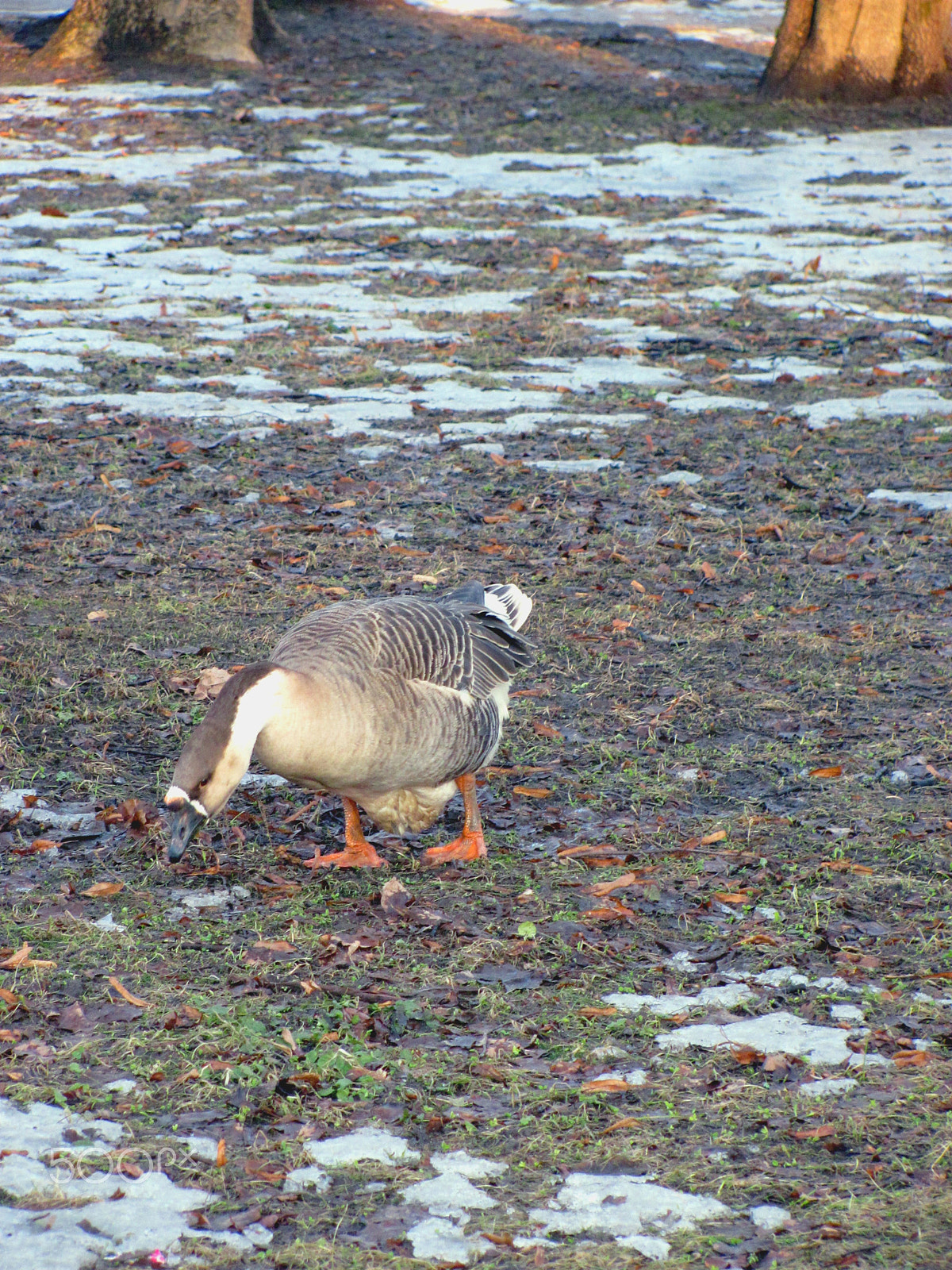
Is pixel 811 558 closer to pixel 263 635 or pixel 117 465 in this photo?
pixel 263 635

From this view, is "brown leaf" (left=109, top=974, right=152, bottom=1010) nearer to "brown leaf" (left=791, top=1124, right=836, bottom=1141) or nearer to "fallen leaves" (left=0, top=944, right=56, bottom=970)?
"fallen leaves" (left=0, top=944, right=56, bottom=970)

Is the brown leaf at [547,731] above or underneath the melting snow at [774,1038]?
above

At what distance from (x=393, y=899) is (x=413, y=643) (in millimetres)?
932

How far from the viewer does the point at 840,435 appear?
10.0 m

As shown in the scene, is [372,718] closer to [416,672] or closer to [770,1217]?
[416,672]

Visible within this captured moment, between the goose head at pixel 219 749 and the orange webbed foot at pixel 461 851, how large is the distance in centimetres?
118

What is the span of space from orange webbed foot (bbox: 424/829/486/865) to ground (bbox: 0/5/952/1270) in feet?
0.31

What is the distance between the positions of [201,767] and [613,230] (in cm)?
1196

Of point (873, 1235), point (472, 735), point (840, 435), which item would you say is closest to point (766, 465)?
point (840, 435)

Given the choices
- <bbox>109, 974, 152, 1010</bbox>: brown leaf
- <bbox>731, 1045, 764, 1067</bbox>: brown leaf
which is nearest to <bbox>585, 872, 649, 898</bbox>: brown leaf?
<bbox>731, 1045, 764, 1067</bbox>: brown leaf

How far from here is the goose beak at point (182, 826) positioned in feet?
14.0

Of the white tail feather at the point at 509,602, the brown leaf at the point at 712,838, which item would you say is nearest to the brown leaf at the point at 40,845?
the white tail feather at the point at 509,602

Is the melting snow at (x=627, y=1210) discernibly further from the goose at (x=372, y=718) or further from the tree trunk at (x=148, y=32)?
the tree trunk at (x=148, y=32)

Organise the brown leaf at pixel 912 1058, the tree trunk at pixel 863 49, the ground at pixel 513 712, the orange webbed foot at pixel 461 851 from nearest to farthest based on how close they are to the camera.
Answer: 1. the ground at pixel 513 712
2. the brown leaf at pixel 912 1058
3. the orange webbed foot at pixel 461 851
4. the tree trunk at pixel 863 49
